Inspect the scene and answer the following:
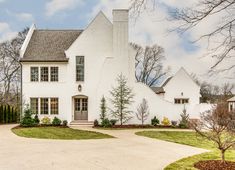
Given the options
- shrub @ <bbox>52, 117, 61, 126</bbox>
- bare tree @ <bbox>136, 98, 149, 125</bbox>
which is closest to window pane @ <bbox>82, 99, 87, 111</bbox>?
shrub @ <bbox>52, 117, 61, 126</bbox>

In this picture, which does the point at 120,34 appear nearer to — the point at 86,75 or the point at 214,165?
the point at 86,75

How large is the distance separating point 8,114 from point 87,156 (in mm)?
25765

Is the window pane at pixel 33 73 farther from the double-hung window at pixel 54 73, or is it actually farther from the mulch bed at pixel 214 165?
the mulch bed at pixel 214 165

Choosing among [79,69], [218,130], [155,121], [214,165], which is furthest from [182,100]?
[214,165]

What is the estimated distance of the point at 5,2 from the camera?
24.5m

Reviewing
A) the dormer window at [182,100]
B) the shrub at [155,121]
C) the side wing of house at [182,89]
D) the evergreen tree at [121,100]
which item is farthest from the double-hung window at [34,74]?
the dormer window at [182,100]

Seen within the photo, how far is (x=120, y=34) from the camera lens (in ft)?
102

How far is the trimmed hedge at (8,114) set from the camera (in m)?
35.6

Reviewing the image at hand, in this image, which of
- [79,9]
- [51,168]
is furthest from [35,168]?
[79,9]

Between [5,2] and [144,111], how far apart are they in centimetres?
1419

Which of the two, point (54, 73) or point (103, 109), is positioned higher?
point (54, 73)

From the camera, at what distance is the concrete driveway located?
37.6 ft

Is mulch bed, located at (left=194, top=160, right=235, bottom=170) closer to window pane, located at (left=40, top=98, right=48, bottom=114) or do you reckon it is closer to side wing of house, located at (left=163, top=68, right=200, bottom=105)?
window pane, located at (left=40, top=98, right=48, bottom=114)

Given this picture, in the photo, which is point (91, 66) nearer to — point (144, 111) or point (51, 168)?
point (144, 111)
